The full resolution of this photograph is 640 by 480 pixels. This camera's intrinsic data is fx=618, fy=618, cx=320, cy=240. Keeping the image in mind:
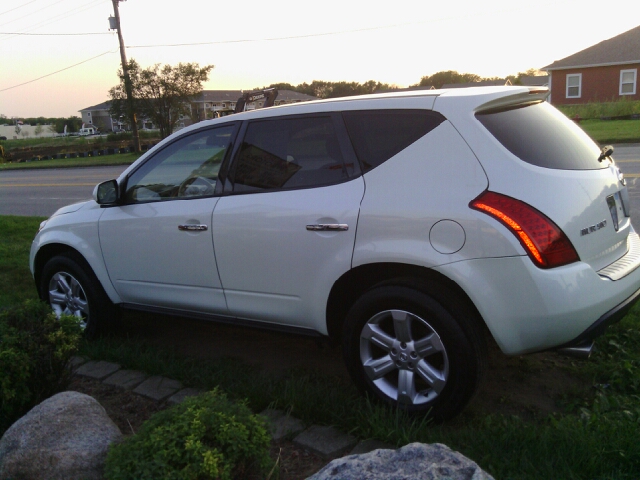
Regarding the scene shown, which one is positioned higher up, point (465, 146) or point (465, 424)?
point (465, 146)

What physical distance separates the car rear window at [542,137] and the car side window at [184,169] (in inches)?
72.1

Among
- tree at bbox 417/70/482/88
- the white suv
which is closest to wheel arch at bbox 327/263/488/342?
the white suv

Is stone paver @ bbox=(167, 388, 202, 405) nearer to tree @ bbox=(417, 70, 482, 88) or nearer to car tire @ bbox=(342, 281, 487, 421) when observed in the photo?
car tire @ bbox=(342, 281, 487, 421)

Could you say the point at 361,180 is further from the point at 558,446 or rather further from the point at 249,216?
the point at 558,446

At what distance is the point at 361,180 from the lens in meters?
3.54

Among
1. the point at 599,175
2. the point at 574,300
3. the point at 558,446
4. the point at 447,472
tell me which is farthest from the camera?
the point at 599,175

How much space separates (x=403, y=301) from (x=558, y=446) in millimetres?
1002

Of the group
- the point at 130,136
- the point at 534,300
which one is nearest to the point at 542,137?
the point at 534,300

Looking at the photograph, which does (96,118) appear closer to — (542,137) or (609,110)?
(609,110)

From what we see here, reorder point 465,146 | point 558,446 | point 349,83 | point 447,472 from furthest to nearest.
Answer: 1. point 349,83
2. point 465,146
3. point 558,446
4. point 447,472

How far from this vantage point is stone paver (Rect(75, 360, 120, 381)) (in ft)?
14.3

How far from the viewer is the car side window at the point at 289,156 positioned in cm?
374

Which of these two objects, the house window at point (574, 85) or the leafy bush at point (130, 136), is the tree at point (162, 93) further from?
the house window at point (574, 85)

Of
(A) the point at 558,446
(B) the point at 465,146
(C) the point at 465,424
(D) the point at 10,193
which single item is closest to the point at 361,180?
(B) the point at 465,146
